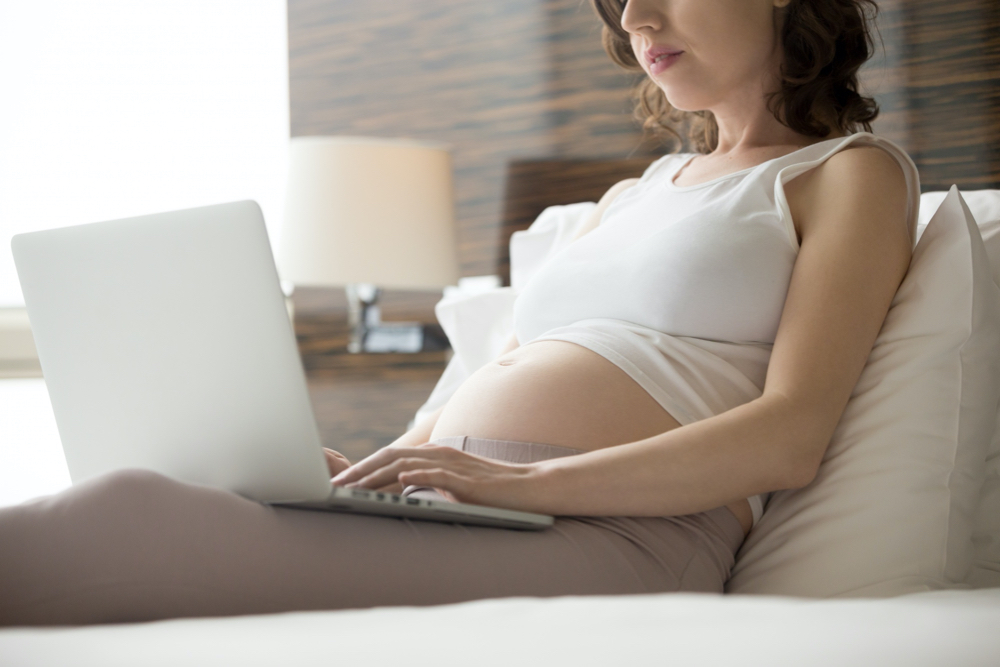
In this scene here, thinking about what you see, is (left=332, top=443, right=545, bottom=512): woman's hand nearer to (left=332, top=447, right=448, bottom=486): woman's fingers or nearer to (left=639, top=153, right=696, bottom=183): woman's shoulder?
(left=332, top=447, right=448, bottom=486): woman's fingers

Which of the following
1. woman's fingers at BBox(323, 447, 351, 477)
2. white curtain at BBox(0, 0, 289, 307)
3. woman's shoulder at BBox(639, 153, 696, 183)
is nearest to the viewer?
woman's fingers at BBox(323, 447, 351, 477)

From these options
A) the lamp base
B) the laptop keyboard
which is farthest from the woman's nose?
the lamp base

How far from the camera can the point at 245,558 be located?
0.65 metres

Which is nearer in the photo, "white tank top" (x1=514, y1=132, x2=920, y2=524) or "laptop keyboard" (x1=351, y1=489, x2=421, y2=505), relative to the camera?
"laptop keyboard" (x1=351, y1=489, x2=421, y2=505)

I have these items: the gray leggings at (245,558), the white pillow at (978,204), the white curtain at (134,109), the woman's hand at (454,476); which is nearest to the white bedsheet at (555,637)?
the gray leggings at (245,558)

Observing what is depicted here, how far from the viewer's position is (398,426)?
235cm

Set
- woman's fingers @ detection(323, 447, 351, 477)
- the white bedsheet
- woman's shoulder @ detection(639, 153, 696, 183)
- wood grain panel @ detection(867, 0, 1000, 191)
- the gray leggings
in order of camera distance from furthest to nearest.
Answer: wood grain panel @ detection(867, 0, 1000, 191) → woman's shoulder @ detection(639, 153, 696, 183) → woman's fingers @ detection(323, 447, 351, 477) → the gray leggings → the white bedsheet

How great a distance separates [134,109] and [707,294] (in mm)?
2182

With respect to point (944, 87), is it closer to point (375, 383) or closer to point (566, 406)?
point (566, 406)

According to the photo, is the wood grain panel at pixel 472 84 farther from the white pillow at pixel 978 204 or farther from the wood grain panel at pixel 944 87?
the white pillow at pixel 978 204

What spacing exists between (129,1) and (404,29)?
0.88 m

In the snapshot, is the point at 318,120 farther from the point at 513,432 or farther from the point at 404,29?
the point at 513,432

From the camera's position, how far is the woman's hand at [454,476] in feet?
2.56

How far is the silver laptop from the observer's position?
664 mm
